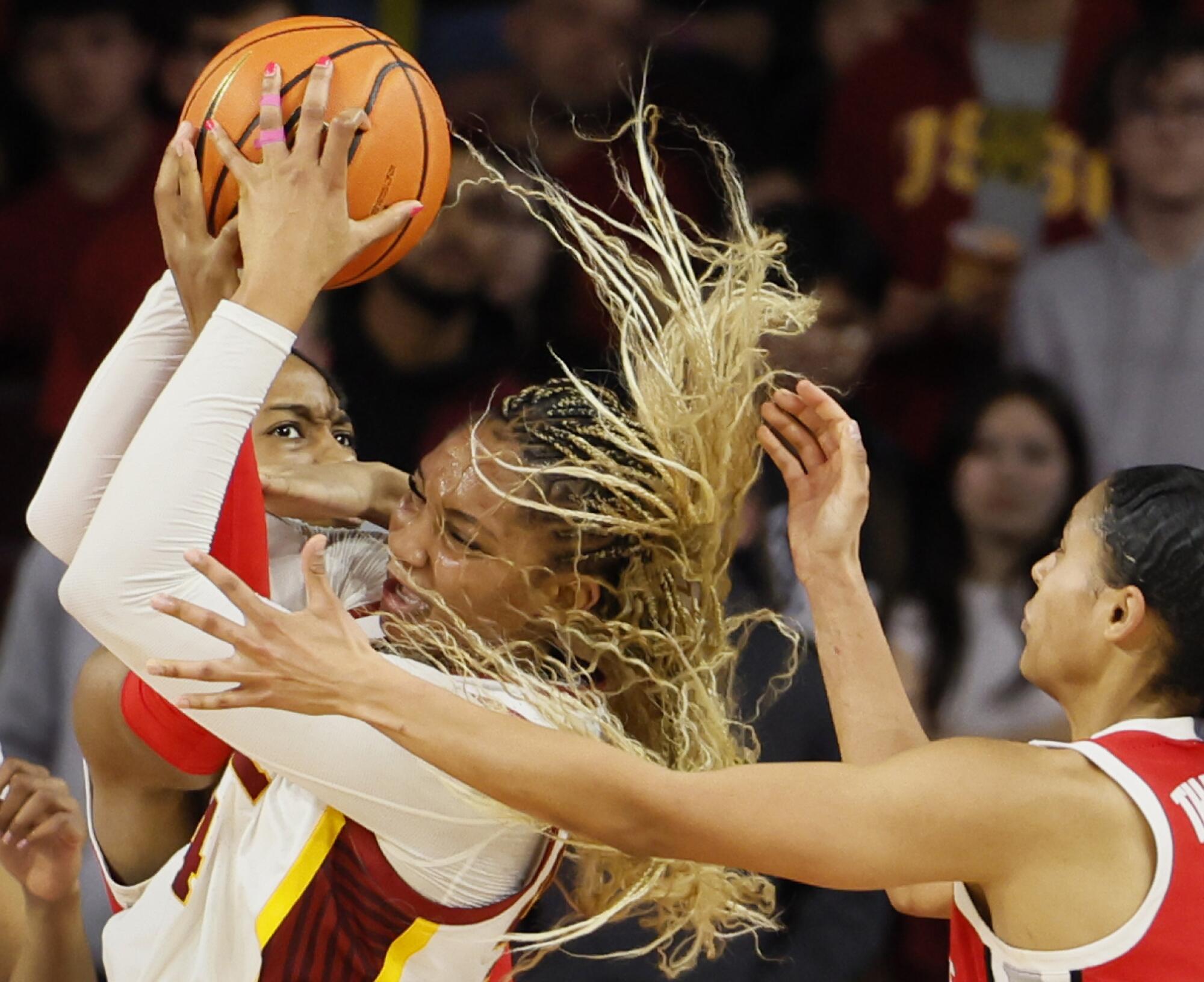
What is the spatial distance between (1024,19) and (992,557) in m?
1.64

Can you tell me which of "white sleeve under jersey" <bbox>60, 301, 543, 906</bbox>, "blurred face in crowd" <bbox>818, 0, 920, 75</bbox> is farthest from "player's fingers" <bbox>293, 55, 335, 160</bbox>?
"blurred face in crowd" <bbox>818, 0, 920, 75</bbox>

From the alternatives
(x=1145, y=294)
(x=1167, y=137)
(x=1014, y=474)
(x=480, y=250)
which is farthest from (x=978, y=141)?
(x=480, y=250)

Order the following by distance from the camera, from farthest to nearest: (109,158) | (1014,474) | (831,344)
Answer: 1. (109,158)
2. (1014,474)
3. (831,344)

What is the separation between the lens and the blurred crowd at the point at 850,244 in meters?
4.40

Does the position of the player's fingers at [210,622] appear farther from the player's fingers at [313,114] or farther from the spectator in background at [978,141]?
the spectator in background at [978,141]

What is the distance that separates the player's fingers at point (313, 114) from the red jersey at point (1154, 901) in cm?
107

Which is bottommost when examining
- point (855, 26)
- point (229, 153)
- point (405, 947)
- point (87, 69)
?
point (87, 69)

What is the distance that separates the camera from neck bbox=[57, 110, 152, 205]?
514 centimetres

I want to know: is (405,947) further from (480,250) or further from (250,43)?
(480,250)

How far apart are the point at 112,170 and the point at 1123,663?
391cm

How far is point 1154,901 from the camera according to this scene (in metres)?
1.88

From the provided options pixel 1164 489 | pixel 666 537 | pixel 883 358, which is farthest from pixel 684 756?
pixel 883 358

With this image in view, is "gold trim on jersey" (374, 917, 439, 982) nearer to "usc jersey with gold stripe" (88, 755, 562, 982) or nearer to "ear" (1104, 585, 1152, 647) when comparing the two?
"usc jersey with gold stripe" (88, 755, 562, 982)

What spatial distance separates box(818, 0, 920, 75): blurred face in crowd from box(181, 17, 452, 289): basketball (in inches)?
135
